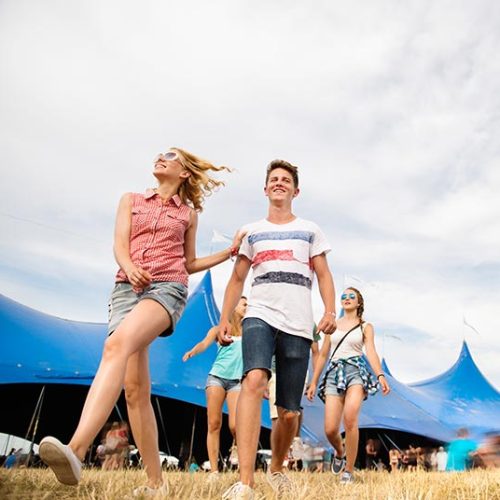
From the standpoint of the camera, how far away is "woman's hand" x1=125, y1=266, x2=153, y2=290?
2.47 m

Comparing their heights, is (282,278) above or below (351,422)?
above

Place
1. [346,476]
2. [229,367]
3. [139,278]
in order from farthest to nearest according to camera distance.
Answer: [229,367], [346,476], [139,278]

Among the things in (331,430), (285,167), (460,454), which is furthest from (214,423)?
(460,454)

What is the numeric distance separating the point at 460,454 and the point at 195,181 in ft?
34.5

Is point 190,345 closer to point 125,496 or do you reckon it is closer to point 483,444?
point 483,444

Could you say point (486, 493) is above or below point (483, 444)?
below

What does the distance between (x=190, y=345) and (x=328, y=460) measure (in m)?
3.31

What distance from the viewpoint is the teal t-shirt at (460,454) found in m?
11.1

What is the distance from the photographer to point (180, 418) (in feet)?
41.8

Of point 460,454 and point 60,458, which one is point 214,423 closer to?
point 60,458

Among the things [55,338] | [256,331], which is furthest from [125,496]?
[55,338]

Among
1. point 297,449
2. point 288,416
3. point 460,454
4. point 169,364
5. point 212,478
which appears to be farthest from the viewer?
point 460,454

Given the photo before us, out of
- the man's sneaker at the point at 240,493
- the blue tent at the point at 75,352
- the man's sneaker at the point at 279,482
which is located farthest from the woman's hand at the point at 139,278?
the blue tent at the point at 75,352

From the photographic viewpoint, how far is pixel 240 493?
2.33 metres
